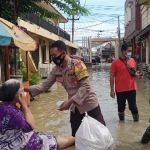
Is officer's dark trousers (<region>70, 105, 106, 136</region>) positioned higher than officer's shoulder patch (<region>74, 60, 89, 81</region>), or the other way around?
officer's shoulder patch (<region>74, 60, 89, 81</region>)

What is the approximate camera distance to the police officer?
3.58 m

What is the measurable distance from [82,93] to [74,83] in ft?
0.62

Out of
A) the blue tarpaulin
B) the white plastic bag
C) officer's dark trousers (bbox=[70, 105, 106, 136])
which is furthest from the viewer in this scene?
the blue tarpaulin

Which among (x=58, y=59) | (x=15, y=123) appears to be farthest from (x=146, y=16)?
(x=15, y=123)

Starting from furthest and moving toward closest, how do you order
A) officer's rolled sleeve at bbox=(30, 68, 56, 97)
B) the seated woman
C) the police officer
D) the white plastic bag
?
1. officer's rolled sleeve at bbox=(30, 68, 56, 97)
2. the police officer
3. the white plastic bag
4. the seated woman

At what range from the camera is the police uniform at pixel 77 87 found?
141 inches

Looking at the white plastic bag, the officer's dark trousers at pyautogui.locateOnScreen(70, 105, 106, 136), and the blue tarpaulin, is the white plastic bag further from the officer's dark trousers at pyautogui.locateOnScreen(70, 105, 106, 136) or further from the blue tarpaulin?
the blue tarpaulin

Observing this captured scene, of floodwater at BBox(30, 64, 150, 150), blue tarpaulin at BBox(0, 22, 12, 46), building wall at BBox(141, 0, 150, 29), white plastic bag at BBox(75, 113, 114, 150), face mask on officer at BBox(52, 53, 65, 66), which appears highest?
building wall at BBox(141, 0, 150, 29)

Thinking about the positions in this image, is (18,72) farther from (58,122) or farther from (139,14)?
→ (139,14)

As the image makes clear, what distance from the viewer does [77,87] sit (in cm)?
372

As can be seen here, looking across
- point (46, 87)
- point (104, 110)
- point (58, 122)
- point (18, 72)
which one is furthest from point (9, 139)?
point (18, 72)

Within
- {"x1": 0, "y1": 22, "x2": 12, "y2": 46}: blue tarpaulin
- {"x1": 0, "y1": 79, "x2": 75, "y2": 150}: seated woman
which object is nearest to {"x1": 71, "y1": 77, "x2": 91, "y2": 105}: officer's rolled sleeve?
{"x1": 0, "y1": 79, "x2": 75, "y2": 150}: seated woman

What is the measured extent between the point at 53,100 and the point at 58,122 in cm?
328

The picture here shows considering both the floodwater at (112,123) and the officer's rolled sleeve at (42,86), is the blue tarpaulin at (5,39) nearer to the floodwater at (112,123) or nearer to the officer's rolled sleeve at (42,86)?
the officer's rolled sleeve at (42,86)
